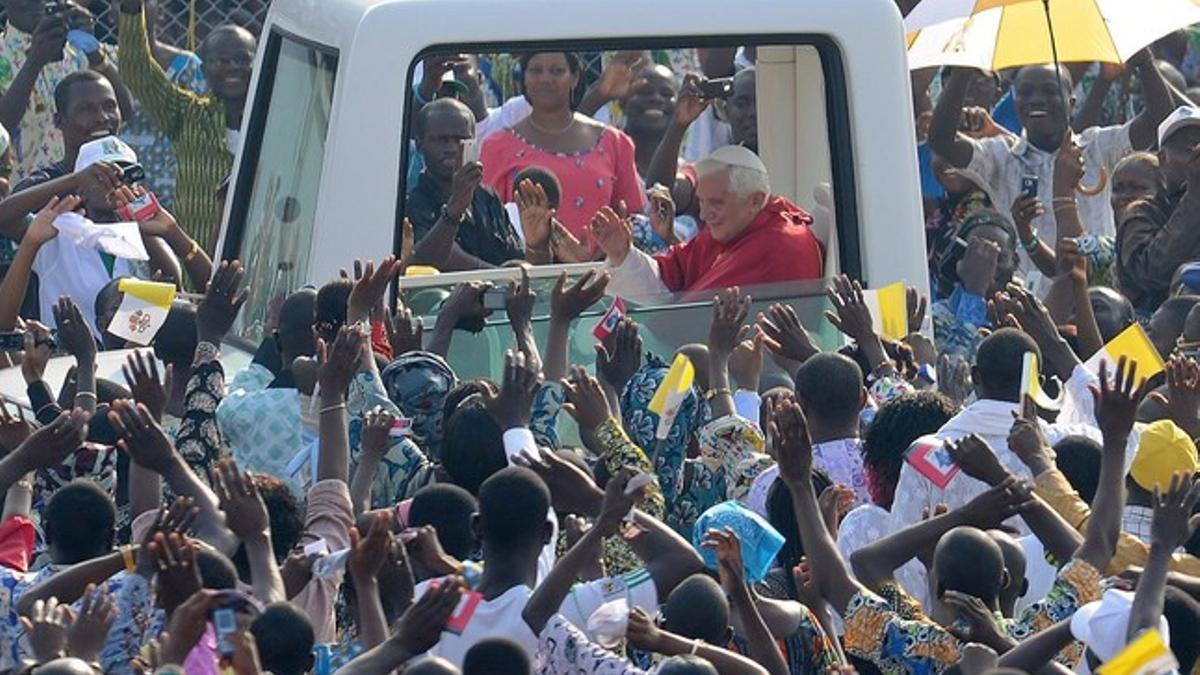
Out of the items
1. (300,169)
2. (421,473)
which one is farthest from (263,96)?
(421,473)

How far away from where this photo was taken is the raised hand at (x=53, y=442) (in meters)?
6.08

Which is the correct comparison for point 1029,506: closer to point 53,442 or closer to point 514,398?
point 514,398

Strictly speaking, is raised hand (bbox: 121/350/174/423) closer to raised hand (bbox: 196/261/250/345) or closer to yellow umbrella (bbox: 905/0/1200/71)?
raised hand (bbox: 196/261/250/345)

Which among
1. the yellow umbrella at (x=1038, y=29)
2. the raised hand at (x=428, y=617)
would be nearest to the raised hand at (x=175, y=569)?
the raised hand at (x=428, y=617)

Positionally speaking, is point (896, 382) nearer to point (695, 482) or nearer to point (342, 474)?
point (695, 482)

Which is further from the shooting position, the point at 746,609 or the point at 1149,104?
the point at 1149,104

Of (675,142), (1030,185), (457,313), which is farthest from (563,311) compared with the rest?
(1030,185)

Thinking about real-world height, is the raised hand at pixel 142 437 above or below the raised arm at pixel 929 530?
above

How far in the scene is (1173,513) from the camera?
5.35 m

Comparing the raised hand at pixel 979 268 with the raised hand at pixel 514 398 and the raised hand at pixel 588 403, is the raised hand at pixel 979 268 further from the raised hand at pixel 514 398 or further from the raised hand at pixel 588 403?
the raised hand at pixel 514 398

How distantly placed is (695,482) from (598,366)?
0.47 meters

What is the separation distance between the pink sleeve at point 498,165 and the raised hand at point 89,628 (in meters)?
4.73

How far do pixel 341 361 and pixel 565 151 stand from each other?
3.74m

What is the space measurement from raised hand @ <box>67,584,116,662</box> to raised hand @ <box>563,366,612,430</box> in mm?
1701
